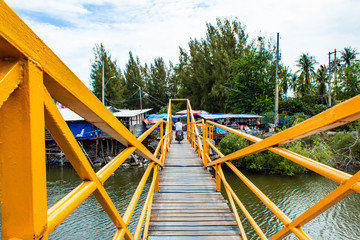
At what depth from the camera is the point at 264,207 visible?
10.1 metres

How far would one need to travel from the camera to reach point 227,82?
2419 cm

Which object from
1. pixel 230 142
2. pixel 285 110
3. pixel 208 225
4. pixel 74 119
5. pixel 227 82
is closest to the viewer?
pixel 208 225

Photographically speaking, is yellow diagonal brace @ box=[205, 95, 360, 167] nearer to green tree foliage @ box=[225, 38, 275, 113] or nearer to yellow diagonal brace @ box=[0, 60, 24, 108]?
yellow diagonal brace @ box=[0, 60, 24, 108]

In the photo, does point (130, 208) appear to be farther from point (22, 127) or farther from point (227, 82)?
point (227, 82)

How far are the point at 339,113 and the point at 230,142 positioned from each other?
15003 millimetres

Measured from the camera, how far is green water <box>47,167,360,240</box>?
820 cm

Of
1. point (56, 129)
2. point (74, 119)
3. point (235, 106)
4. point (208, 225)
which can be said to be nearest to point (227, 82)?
point (235, 106)

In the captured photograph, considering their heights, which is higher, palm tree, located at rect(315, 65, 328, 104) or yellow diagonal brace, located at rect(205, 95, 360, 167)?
palm tree, located at rect(315, 65, 328, 104)

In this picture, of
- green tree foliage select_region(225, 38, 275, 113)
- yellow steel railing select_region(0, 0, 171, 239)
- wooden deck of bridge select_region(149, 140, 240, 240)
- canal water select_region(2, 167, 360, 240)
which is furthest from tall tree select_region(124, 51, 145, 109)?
yellow steel railing select_region(0, 0, 171, 239)

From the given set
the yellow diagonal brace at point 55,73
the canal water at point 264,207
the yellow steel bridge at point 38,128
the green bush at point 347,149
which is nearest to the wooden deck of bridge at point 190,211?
the yellow steel bridge at point 38,128

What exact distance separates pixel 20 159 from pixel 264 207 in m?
11.1

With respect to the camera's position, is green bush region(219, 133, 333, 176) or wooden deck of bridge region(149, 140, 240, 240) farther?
green bush region(219, 133, 333, 176)

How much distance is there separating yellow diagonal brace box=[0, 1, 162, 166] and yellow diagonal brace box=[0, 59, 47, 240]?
5cm

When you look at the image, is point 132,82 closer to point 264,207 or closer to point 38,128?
point 264,207
